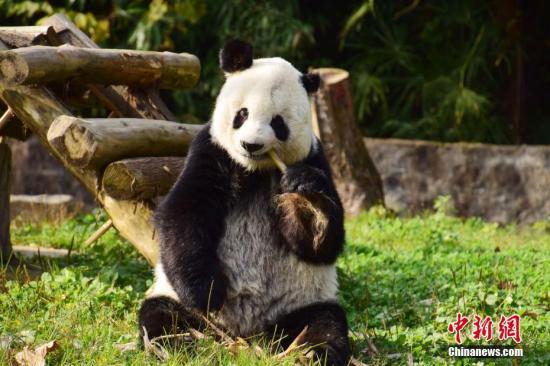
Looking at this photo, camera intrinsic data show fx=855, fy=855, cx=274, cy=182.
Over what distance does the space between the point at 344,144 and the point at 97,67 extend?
3.92 metres

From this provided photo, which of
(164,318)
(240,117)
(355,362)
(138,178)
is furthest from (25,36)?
(355,362)

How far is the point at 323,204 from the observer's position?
13.3 ft

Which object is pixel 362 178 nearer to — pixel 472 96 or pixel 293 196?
pixel 472 96

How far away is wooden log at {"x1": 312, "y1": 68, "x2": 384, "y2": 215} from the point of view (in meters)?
8.64

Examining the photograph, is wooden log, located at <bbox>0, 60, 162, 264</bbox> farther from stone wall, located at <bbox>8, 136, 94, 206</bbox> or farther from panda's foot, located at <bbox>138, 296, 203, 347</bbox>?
stone wall, located at <bbox>8, 136, 94, 206</bbox>

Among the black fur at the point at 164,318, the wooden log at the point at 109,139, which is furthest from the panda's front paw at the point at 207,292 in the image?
the wooden log at the point at 109,139

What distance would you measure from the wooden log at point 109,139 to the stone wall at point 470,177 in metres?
4.69

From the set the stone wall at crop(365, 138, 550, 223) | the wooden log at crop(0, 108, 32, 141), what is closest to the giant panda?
the wooden log at crop(0, 108, 32, 141)

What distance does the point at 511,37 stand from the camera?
1083cm

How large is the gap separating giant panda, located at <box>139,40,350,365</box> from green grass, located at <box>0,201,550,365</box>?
29 cm

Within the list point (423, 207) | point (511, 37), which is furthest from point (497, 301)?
point (511, 37)

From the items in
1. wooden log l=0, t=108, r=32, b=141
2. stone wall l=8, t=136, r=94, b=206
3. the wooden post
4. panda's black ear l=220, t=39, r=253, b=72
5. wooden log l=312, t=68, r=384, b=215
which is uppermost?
panda's black ear l=220, t=39, r=253, b=72

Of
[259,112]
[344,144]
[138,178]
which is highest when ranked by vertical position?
[259,112]

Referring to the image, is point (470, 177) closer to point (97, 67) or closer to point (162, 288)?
point (97, 67)
